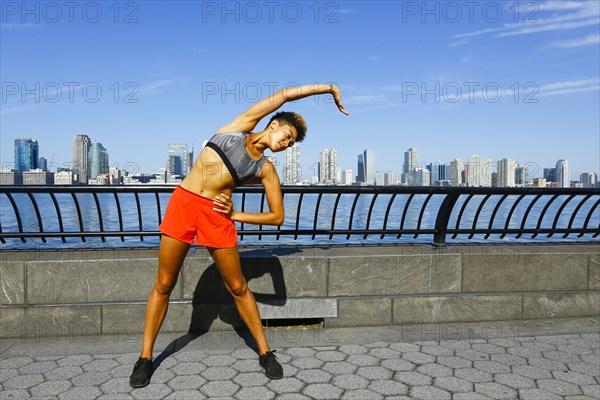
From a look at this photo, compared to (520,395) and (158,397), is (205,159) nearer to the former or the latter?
(158,397)

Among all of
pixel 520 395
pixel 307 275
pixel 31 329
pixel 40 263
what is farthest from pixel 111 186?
pixel 520 395

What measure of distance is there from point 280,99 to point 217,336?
2.36m

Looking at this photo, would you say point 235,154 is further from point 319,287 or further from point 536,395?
point 536,395

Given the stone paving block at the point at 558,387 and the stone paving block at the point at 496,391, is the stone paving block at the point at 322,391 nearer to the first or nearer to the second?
the stone paving block at the point at 496,391

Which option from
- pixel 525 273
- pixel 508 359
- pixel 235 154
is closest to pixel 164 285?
pixel 235 154

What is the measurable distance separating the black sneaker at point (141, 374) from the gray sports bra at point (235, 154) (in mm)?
1478

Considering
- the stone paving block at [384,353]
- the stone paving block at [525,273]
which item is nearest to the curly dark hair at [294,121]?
the stone paving block at [384,353]

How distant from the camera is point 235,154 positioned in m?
3.36

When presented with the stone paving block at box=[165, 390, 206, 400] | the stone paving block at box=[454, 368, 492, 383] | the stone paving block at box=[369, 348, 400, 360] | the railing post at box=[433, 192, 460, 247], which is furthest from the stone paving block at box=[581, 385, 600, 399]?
the stone paving block at box=[165, 390, 206, 400]

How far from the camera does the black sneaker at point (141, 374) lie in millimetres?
3334

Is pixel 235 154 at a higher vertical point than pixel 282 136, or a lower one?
lower

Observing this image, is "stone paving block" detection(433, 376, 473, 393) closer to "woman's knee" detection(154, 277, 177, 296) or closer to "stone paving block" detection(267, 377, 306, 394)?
"stone paving block" detection(267, 377, 306, 394)

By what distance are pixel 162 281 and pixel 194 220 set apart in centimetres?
55

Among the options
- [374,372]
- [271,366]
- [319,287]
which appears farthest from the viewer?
[319,287]
